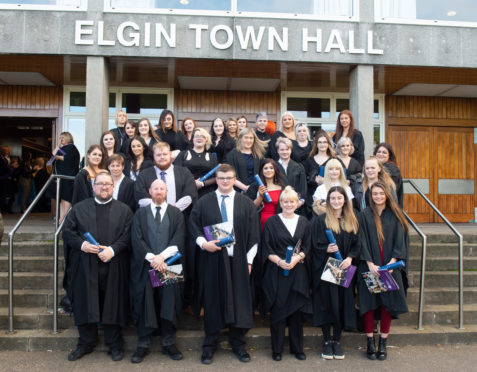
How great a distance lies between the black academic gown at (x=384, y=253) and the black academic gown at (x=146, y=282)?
1.90 meters

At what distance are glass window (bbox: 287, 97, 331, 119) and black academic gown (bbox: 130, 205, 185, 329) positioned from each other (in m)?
6.28

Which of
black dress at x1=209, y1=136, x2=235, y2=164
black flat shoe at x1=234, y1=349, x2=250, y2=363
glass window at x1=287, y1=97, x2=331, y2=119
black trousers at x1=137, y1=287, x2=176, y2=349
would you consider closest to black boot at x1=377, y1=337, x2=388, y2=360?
black flat shoe at x1=234, y1=349, x2=250, y2=363

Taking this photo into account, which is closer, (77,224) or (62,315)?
(77,224)

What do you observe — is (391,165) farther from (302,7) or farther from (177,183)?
(302,7)

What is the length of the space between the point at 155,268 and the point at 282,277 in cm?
130

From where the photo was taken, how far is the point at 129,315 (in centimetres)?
452

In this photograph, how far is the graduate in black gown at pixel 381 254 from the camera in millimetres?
4176

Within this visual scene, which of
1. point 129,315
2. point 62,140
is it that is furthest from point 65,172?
point 129,315

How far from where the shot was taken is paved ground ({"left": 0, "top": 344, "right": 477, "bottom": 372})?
13.0ft

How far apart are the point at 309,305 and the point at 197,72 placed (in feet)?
17.8

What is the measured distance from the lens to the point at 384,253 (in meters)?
4.27

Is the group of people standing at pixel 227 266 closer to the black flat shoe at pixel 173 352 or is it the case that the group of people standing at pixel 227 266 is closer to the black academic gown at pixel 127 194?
the black flat shoe at pixel 173 352

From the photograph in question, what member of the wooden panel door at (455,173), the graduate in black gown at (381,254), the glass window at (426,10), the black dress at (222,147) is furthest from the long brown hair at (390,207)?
the wooden panel door at (455,173)

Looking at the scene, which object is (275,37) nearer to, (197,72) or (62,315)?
(197,72)
